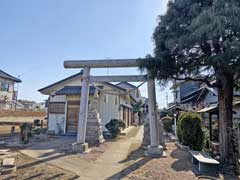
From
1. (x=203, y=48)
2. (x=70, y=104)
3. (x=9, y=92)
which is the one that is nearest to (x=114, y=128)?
(x=70, y=104)

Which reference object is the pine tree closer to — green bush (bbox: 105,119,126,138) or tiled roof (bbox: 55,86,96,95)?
green bush (bbox: 105,119,126,138)

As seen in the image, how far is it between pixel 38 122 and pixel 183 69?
16510mm

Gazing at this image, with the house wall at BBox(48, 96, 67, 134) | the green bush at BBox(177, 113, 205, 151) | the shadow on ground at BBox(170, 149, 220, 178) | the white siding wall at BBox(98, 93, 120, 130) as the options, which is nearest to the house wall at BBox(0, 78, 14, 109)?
the house wall at BBox(48, 96, 67, 134)

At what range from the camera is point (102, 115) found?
1680cm

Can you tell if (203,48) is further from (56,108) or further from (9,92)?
(9,92)

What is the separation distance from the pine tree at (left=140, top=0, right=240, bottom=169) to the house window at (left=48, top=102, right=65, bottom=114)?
11020 millimetres

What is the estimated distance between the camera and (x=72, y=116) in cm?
1658

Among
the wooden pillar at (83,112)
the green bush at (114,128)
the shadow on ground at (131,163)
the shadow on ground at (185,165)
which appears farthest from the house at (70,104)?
the shadow on ground at (185,165)

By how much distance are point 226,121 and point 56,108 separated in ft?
42.2

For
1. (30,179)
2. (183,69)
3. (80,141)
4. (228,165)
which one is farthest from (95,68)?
(228,165)

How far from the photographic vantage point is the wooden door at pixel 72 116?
16.4 metres

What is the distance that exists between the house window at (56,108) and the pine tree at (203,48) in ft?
36.2

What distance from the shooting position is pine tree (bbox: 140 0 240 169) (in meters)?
5.47

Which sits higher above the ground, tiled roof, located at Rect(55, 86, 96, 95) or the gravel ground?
tiled roof, located at Rect(55, 86, 96, 95)
